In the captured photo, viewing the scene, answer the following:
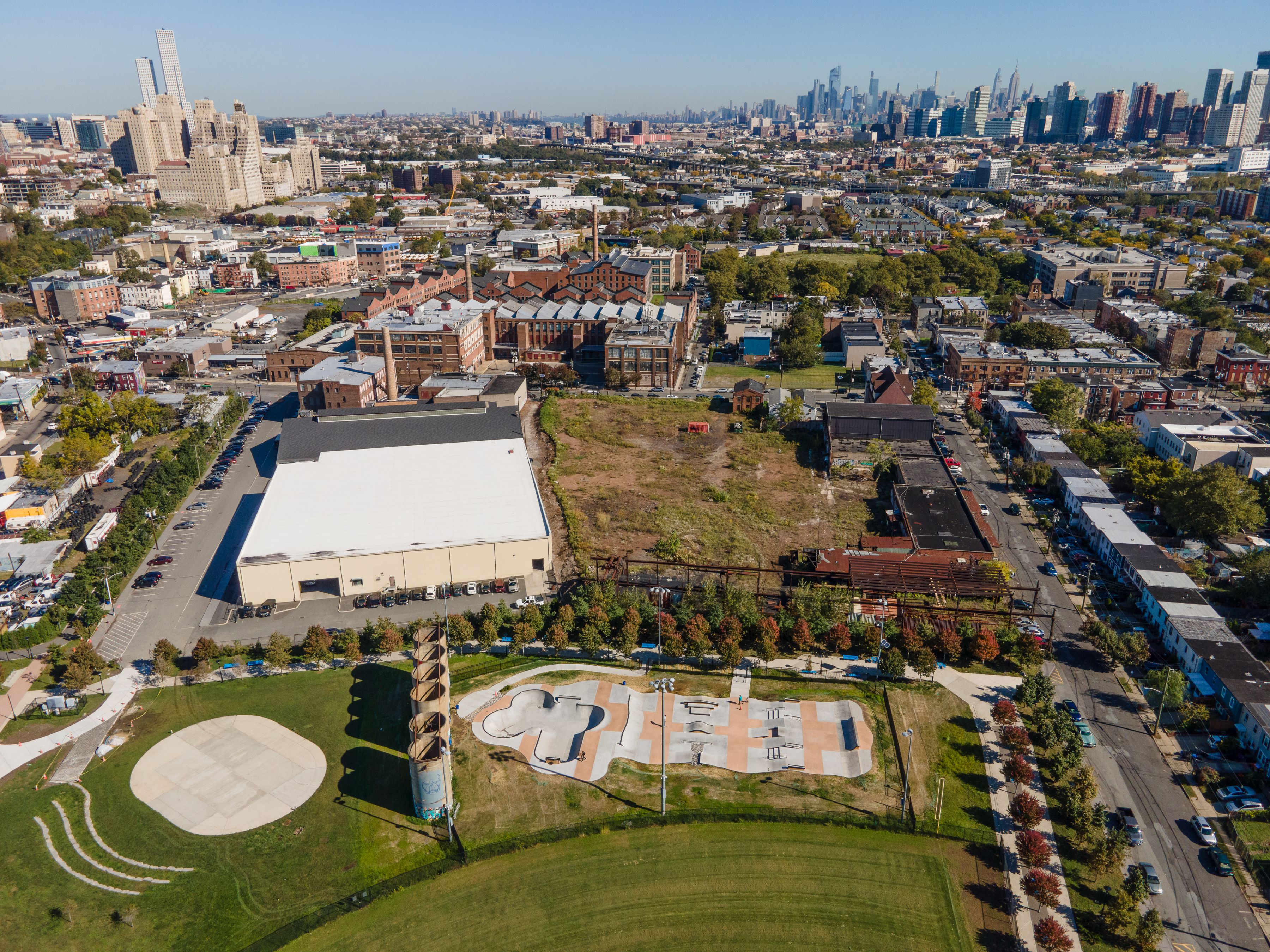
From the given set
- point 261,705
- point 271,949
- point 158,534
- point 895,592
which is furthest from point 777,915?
point 158,534

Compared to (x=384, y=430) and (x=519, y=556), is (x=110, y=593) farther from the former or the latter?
(x=519, y=556)

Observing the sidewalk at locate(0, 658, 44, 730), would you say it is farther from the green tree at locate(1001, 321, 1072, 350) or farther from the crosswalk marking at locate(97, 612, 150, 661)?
the green tree at locate(1001, 321, 1072, 350)

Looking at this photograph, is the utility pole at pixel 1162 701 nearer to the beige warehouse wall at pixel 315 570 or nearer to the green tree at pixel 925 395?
the green tree at pixel 925 395

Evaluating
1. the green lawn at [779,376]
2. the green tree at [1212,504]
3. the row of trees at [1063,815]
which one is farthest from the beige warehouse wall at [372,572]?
the green tree at [1212,504]

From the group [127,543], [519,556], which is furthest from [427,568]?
[127,543]

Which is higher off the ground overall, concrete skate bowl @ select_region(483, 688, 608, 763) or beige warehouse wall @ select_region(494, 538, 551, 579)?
beige warehouse wall @ select_region(494, 538, 551, 579)

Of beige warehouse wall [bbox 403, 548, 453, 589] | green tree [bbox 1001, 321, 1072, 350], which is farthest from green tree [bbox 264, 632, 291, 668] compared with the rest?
green tree [bbox 1001, 321, 1072, 350]

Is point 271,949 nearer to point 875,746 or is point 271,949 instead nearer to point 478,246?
point 875,746

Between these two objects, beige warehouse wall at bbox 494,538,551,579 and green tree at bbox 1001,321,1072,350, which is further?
green tree at bbox 1001,321,1072,350
